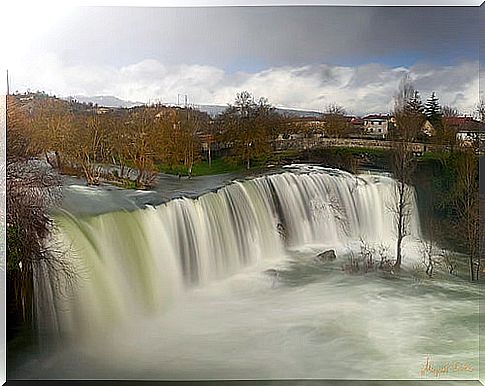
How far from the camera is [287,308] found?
Answer: 3.25 meters

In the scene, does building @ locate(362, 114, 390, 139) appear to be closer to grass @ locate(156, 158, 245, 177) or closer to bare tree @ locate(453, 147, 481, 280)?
bare tree @ locate(453, 147, 481, 280)

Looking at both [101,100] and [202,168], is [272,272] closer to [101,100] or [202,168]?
[202,168]

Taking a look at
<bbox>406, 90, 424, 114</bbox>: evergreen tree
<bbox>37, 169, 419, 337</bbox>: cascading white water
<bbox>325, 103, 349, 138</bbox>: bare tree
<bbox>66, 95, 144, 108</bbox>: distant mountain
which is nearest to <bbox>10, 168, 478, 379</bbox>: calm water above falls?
<bbox>37, 169, 419, 337</bbox>: cascading white water

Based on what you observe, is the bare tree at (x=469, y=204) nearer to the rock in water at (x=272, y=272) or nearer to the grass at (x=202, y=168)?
the rock in water at (x=272, y=272)

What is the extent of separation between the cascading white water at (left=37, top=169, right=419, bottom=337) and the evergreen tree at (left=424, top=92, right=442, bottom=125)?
0.42 meters

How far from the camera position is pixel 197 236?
3.27m

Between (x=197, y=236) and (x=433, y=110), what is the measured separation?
1518 mm

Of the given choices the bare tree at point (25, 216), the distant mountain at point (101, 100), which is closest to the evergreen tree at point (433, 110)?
the distant mountain at point (101, 100)

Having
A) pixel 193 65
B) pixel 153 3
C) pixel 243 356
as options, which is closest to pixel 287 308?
pixel 243 356

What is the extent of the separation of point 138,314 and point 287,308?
849 mm

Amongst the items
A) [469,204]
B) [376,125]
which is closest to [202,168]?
[376,125]

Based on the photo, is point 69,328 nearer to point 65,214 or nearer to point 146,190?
point 65,214

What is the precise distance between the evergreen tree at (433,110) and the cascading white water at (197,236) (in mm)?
424

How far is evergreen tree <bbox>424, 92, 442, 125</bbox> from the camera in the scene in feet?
10.6
